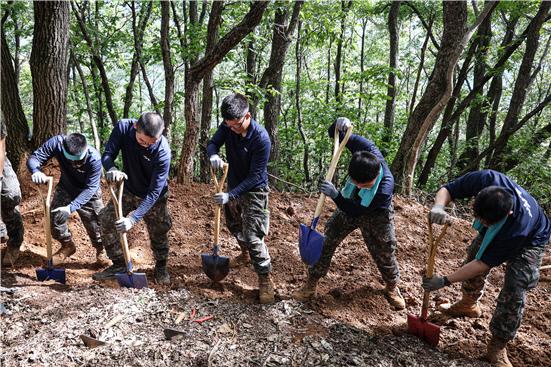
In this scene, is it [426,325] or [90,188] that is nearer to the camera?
[426,325]

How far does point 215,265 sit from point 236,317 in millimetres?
587

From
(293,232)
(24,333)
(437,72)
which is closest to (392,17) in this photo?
(437,72)

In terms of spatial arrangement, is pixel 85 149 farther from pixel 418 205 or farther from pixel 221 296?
pixel 418 205

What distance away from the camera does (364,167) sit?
306 centimetres

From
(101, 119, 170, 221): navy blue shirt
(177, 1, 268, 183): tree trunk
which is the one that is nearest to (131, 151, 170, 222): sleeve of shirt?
(101, 119, 170, 221): navy blue shirt

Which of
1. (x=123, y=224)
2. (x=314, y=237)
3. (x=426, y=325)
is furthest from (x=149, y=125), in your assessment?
(x=426, y=325)

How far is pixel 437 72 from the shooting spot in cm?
607

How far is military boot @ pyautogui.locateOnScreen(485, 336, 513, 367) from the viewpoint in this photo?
10.3ft

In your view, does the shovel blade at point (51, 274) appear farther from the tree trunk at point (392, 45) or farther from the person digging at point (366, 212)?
the tree trunk at point (392, 45)

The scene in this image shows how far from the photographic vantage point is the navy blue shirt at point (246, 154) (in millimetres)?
3514

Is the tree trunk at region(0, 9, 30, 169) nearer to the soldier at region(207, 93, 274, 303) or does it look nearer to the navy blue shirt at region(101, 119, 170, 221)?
the navy blue shirt at region(101, 119, 170, 221)

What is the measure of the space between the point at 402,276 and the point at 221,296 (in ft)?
7.12

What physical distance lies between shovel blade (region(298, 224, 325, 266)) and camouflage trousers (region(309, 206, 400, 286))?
0.19m

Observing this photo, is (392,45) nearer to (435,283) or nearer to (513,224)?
(513,224)
